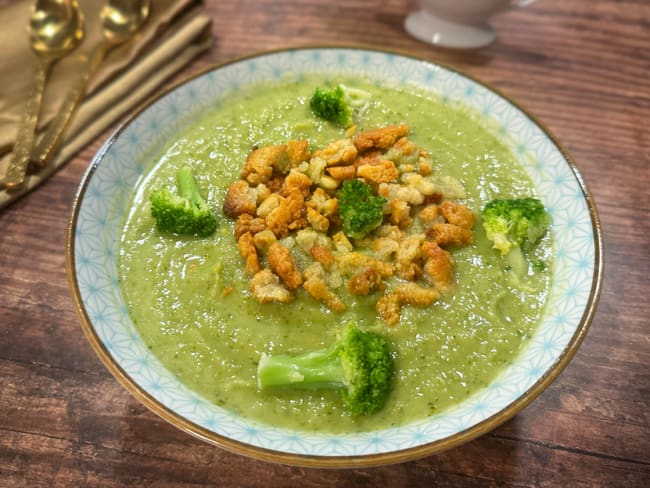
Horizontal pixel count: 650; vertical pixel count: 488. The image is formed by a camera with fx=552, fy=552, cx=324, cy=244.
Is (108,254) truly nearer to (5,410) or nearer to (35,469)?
(5,410)

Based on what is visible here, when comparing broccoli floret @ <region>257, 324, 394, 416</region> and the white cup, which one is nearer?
broccoli floret @ <region>257, 324, 394, 416</region>

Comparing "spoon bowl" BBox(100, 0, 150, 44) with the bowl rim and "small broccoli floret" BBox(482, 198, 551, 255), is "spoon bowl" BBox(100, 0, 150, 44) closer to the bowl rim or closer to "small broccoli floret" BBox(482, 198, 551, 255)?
the bowl rim

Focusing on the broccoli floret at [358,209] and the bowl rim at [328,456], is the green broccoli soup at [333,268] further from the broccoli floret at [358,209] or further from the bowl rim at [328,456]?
the bowl rim at [328,456]

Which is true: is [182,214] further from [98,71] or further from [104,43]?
[104,43]

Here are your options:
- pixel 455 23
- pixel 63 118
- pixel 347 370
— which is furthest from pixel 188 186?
pixel 455 23

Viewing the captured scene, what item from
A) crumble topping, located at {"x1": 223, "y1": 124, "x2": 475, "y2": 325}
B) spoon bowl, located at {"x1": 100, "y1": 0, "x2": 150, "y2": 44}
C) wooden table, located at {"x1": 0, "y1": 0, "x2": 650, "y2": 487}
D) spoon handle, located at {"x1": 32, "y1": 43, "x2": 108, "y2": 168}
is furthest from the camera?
spoon bowl, located at {"x1": 100, "y1": 0, "x2": 150, "y2": 44}

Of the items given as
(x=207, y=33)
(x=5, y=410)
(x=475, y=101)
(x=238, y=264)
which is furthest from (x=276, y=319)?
(x=207, y=33)

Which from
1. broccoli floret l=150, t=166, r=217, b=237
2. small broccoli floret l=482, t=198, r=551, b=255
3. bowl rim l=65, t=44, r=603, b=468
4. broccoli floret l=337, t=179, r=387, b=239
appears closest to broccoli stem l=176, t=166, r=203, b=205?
broccoli floret l=150, t=166, r=217, b=237
